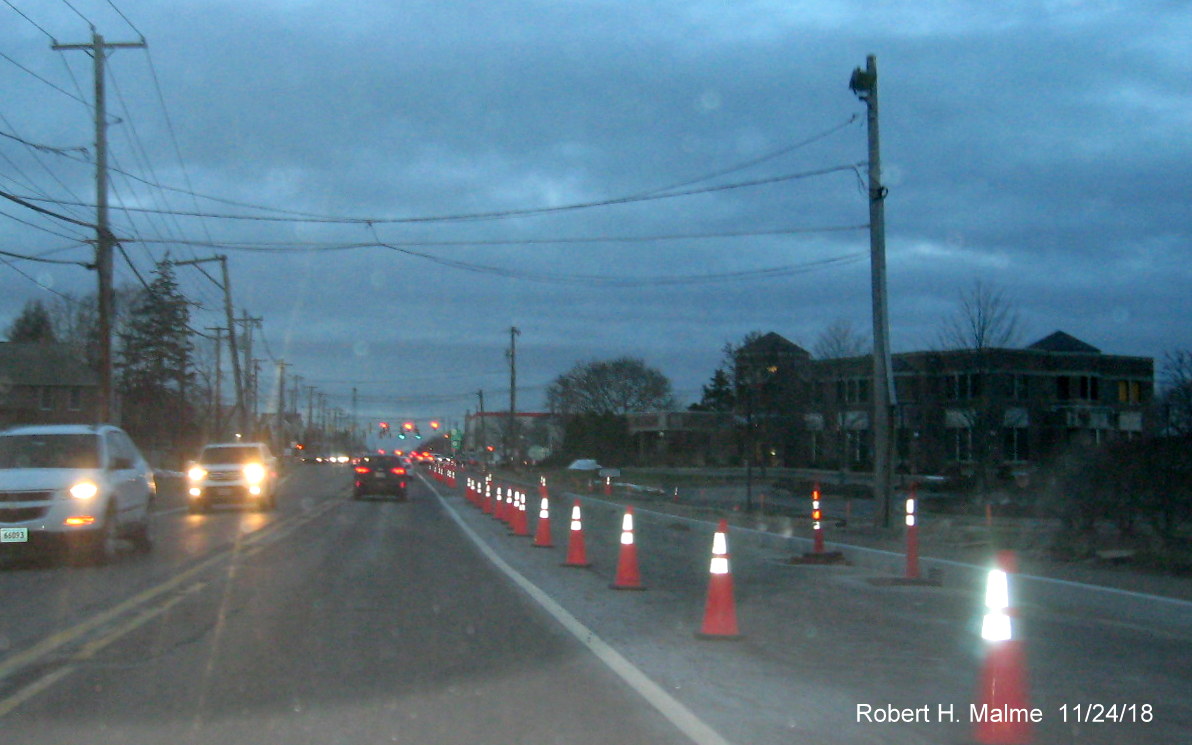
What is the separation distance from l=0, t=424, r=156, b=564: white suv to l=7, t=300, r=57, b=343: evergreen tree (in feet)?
273

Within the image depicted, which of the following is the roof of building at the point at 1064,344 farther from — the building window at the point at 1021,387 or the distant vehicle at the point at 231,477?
the distant vehicle at the point at 231,477

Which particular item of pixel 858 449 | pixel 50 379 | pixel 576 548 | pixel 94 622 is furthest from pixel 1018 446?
pixel 94 622

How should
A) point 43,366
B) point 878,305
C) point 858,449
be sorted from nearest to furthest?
1. point 878,305
2. point 858,449
3. point 43,366

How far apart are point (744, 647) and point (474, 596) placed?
4029mm

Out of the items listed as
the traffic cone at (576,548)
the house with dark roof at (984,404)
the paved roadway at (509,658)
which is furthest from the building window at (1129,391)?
the traffic cone at (576,548)

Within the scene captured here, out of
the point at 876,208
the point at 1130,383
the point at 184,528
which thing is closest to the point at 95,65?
the point at 184,528

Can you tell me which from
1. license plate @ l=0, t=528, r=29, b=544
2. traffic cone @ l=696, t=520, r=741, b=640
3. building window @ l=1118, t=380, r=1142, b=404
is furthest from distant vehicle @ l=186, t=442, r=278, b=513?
building window @ l=1118, t=380, r=1142, b=404

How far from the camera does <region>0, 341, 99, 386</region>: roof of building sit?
76.2 m

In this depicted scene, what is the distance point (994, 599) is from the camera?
621cm

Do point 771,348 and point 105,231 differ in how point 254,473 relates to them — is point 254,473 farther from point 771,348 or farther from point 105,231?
point 771,348

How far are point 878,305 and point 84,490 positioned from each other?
47.7ft

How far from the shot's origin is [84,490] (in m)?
15.1

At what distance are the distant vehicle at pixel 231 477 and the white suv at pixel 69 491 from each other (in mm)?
12523

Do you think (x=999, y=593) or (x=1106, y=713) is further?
(x=1106, y=713)
